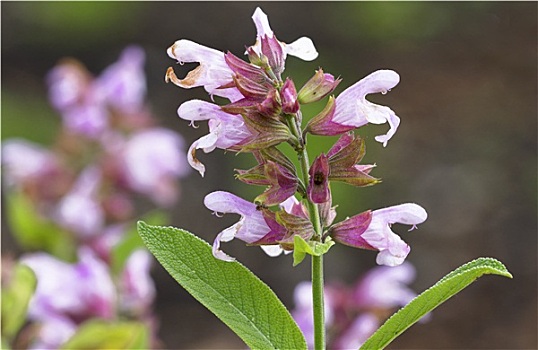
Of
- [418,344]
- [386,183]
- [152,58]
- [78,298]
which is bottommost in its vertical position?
[78,298]

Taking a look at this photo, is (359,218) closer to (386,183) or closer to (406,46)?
(386,183)

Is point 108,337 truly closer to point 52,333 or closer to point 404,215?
point 52,333

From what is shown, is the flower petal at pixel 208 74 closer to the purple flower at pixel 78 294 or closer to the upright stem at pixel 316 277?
the upright stem at pixel 316 277

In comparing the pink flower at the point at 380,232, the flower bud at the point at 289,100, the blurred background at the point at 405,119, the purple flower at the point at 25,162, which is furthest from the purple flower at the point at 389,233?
the blurred background at the point at 405,119

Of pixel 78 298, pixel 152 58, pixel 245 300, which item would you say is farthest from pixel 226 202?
pixel 152 58

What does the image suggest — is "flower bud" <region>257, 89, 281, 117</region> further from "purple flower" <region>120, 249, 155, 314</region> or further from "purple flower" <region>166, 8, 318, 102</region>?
"purple flower" <region>120, 249, 155, 314</region>
